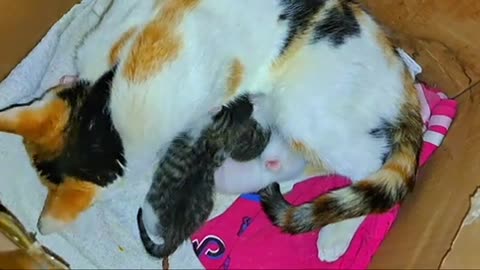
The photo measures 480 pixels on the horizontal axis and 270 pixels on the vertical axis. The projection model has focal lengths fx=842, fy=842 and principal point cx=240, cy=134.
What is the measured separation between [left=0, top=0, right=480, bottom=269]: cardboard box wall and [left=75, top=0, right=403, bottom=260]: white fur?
0.14m

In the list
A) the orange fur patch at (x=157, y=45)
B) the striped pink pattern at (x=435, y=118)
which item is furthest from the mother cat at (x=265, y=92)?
the striped pink pattern at (x=435, y=118)

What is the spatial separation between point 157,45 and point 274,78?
24cm

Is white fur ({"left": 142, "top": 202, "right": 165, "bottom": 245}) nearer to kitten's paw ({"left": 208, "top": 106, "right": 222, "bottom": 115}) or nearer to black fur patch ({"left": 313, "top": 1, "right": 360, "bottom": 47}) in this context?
Result: kitten's paw ({"left": 208, "top": 106, "right": 222, "bottom": 115})

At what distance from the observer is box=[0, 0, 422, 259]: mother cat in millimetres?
1478

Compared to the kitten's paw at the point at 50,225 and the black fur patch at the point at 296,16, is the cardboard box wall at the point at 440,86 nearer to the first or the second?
the kitten's paw at the point at 50,225

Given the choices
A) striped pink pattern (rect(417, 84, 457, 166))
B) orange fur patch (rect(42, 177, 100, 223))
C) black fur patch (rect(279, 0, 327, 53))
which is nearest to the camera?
orange fur patch (rect(42, 177, 100, 223))

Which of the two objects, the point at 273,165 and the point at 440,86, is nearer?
the point at 273,165

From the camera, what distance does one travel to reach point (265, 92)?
1598 millimetres

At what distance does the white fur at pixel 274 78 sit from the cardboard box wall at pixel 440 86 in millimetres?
141

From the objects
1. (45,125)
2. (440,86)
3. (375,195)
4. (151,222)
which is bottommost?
(440,86)

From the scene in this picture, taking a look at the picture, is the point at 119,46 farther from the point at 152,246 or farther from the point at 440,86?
the point at 440,86

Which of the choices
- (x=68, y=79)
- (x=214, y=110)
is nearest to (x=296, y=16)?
(x=214, y=110)

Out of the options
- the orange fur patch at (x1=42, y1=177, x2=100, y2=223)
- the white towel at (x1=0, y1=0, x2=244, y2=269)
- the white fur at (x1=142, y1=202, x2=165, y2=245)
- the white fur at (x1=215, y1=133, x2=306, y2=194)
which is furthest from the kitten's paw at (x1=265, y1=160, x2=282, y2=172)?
the orange fur patch at (x1=42, y1=177, x2=100, y2=223)

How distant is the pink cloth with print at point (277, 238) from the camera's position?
1603 millimetres
